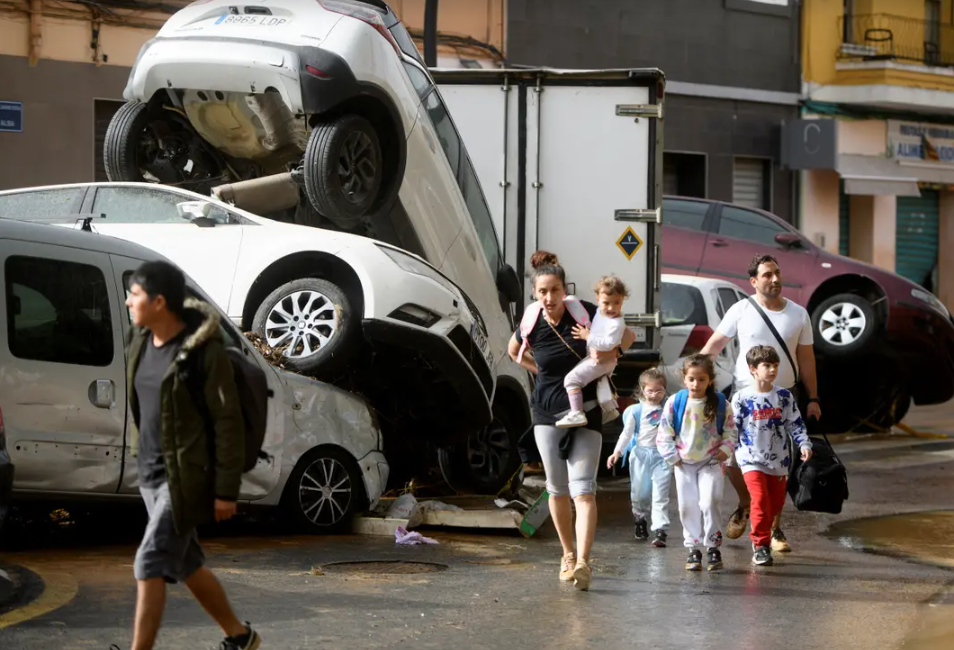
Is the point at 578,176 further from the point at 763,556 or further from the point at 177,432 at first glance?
the point at 177,432

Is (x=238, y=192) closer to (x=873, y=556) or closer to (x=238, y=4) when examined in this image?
(x=238, y=4)

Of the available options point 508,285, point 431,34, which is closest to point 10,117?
point 431,34

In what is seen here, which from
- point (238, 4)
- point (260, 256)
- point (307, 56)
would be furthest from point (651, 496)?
point (238, 4)

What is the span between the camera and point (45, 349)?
28.1 feet

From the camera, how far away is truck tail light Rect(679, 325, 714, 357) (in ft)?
50.1

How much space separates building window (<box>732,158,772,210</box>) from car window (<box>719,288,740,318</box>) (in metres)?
12.2

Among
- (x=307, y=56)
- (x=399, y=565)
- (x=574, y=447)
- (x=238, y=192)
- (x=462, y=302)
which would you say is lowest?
(x=399, y=565)

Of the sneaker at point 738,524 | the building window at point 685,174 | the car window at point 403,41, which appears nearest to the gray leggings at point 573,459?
the sneaker at point 738,524

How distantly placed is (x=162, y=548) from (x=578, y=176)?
8154mm

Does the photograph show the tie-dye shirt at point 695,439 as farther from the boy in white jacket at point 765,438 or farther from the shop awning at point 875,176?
the shop awning at point 875,176

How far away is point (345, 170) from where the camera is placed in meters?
11.2

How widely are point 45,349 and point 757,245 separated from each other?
1216 cm

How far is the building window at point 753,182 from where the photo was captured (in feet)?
95.5

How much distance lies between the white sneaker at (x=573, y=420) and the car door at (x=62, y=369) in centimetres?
226
